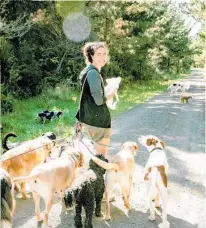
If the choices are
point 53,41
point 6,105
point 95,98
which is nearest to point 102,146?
point 95,98

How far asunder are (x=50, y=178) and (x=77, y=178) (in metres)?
0.31

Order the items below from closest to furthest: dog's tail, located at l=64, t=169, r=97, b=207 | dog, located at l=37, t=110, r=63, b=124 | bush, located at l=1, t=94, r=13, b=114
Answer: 1. dog's tail, located at l=64, t=169, r=97, b=207
2. dog, located at l=37, t=110, r=63, b=124
3. bush, located at l=1, t=94, r=13, b=114

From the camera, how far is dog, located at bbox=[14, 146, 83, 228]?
164 inches

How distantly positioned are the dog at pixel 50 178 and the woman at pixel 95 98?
17.6 inches

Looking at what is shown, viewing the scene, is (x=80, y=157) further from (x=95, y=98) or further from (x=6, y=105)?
(x=6, y=105)

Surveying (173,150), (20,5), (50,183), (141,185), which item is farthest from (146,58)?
(50,183)

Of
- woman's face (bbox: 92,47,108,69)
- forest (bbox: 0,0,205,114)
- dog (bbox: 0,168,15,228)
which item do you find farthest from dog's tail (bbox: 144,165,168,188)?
forest (bbox: 0,0,205,114)

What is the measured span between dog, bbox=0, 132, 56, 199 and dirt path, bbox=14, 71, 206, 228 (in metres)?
0.53

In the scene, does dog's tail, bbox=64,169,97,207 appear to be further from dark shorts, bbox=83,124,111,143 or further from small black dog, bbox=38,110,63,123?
small black dog, bbox=38,110,63,123

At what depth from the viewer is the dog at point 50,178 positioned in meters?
4.17

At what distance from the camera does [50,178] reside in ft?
13.8

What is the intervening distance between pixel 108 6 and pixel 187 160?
14.8 m

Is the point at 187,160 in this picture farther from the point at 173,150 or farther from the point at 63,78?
the point at 63,78

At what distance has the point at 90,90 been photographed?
429 centimetres
